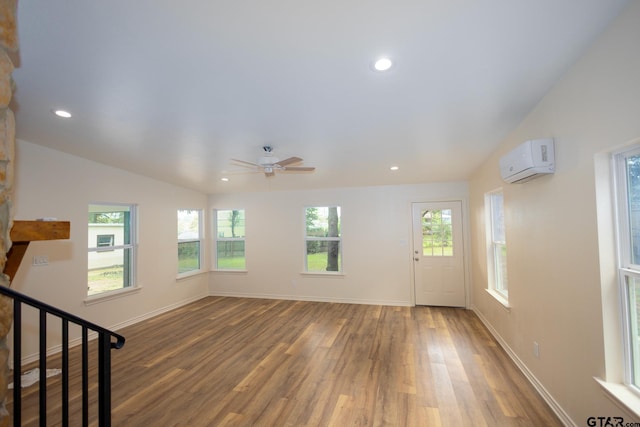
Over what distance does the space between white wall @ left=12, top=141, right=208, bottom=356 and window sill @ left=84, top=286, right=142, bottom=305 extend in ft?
0.17

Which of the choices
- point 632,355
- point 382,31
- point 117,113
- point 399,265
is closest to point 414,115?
point 382,31

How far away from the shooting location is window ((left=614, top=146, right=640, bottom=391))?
154 centimetres

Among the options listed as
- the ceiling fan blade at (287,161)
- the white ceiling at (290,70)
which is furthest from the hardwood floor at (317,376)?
the white ceiling at (290,70)

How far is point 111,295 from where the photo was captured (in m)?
4.09

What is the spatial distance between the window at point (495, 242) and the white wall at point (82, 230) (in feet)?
17.2

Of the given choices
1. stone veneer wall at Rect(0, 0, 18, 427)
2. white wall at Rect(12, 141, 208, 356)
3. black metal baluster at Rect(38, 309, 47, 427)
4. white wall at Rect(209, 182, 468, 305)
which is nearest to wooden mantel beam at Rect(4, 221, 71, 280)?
stone veneer wall at Rect(0, 0, 18, 427)

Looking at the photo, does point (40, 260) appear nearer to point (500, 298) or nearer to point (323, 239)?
point (323, 239)

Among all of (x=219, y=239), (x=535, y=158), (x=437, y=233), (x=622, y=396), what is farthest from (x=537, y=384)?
(x=219, y=239)

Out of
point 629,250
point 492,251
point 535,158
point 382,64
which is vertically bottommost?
point 492,251

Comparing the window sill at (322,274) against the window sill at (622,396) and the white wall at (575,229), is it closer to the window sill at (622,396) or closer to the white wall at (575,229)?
the white wall at (575,229)

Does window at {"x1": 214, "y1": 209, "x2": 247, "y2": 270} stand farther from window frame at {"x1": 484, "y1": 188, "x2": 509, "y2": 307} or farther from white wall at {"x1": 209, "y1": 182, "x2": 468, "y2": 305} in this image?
window frame at {"x1": 484, "y1": 188, "x2": 509, "y2": 307}

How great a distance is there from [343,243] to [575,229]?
3.87 m

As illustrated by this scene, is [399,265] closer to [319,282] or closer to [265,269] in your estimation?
[319,282]

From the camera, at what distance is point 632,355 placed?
5.19ft
